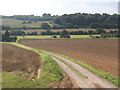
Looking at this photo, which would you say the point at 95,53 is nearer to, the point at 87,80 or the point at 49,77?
the point at 87,80

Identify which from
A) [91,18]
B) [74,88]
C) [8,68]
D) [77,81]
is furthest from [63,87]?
[91,18]

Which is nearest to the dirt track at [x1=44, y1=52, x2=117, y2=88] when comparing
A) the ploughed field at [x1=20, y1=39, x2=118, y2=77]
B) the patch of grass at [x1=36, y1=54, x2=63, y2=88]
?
the patch of grass at [x1=36, y1=54, x2=63, y2=88]

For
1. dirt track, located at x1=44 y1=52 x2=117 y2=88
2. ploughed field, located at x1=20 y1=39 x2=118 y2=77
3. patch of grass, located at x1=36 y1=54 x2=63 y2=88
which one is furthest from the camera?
ploughed field, located at x1=20 y1=39 x2=118 y2=77

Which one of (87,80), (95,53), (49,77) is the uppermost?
(95,53)

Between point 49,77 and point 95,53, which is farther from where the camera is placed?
point 95,53

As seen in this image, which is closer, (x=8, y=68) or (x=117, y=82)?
(x=117, y=82)

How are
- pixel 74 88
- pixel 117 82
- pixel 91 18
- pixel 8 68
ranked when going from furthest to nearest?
pixel 91 18 < pixel 8 68 < pixel 117 82 < pixel 74 88

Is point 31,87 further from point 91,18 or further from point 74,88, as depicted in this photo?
point 91,18

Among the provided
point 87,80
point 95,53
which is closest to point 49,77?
point 87,80

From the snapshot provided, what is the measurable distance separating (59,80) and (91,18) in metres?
152

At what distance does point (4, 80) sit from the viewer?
23188 millimetres

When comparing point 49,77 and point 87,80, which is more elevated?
point 49,77

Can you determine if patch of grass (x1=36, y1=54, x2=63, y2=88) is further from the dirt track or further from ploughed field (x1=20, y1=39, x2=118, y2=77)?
ploughed field (x1=20, y1=39, x2=118, y2=77)

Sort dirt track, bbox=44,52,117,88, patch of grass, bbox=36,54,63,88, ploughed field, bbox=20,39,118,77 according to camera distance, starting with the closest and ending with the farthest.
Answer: dirt track, bbox=44,52,117,88 < patch of grass, bbox=36,54,63,88 < ploughed field, bbox=20,39,118,77
